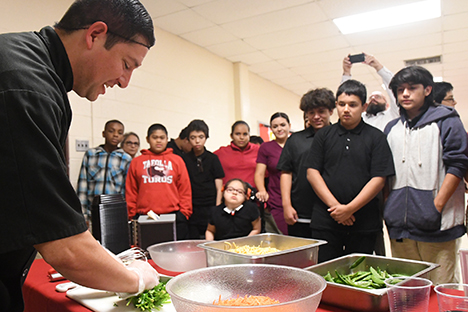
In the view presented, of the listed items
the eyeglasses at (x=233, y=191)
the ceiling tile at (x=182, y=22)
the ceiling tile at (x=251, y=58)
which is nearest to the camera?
the eyeglasses at (x=233, y=191)

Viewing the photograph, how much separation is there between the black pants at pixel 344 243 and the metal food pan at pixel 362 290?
700mm

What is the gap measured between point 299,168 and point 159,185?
1.14 m

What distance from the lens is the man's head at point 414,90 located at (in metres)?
2.04

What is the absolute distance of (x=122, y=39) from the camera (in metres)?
0.91

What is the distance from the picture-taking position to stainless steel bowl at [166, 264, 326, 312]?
0.93m

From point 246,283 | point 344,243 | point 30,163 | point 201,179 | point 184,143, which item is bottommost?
point 344,243

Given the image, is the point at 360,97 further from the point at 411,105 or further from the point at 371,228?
the point at 371,228

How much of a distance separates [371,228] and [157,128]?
1868 millimetres

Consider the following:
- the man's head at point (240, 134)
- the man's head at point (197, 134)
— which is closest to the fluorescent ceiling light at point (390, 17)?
the man's head at point (240, 134)

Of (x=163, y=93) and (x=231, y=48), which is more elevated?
(x=231, y=48)

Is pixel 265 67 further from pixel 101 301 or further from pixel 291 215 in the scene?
pixel 101 301

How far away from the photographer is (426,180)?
6.39 ft

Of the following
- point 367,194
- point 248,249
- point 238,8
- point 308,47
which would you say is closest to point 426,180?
point 367,194

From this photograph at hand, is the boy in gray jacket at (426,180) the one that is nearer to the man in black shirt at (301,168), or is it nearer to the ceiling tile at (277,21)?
the man in black shirt at (301,168)
